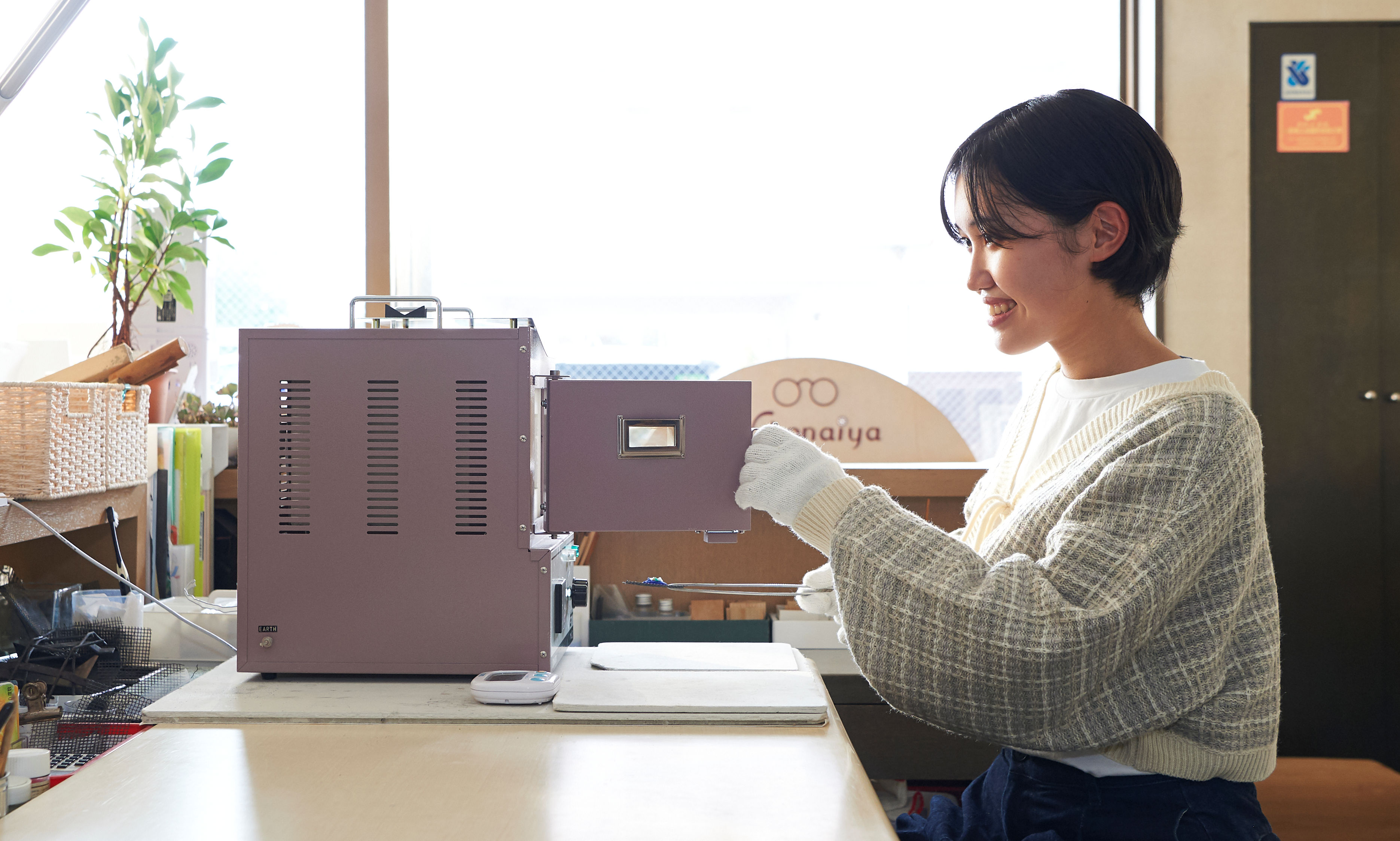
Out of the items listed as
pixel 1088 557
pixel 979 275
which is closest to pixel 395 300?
pixel 979 275

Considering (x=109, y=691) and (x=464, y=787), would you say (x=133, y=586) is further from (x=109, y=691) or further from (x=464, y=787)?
(x=464, y=787)

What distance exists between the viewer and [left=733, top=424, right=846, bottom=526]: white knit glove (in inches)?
35.8

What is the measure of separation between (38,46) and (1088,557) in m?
1.26

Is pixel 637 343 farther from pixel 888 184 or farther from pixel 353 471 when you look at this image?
pixel 353 471

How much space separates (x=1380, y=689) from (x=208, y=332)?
2.87m

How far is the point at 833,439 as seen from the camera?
1938mm

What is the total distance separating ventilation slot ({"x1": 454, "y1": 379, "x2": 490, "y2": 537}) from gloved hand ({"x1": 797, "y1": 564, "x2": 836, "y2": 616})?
1.44ft

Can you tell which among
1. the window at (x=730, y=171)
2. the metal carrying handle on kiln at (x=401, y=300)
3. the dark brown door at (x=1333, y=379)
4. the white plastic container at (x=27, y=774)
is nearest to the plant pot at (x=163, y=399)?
the window at (x=730, y=171)

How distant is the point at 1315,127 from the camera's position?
200 cm

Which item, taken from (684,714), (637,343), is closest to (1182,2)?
(637,343)

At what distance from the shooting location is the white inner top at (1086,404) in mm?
912

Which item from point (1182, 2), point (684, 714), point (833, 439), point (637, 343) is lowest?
point (684, 714)

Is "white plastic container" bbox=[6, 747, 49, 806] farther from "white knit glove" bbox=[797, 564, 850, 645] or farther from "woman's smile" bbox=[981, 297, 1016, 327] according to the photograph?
"woman's smile" bbox=[981, 297, 1016, 327]

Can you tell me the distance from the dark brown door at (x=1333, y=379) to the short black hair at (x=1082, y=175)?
1.30m
